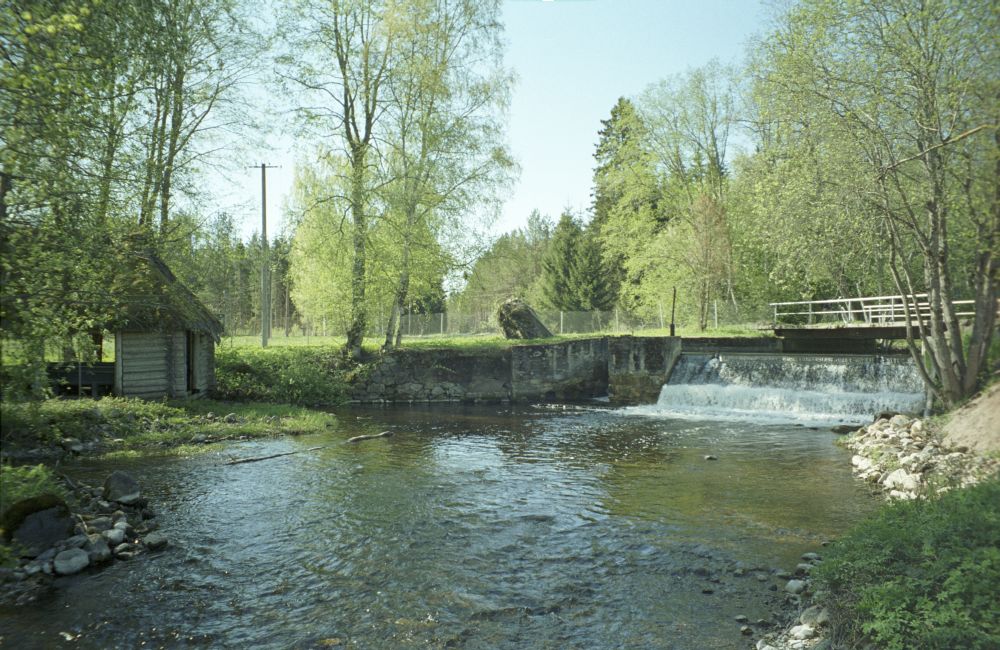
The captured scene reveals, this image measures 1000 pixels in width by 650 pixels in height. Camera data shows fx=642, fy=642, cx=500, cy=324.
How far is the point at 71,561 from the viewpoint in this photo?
646 cm

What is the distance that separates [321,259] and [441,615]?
62.2ft

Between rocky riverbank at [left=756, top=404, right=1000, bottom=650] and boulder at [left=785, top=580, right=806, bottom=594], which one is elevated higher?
rocky riverbank at [left=756, top=404, right=1000, bottom=650]

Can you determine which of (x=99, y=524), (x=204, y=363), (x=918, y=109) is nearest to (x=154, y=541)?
(x=99, y=524)

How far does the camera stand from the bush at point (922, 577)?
3.97 m

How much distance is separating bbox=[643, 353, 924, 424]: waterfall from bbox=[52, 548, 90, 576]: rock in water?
1671 centimetres

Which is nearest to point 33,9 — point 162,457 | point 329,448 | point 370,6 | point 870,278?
point 162,457

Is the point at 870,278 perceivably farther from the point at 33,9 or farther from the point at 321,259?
the point at 33,9

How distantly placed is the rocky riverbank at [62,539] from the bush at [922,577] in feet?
22.2

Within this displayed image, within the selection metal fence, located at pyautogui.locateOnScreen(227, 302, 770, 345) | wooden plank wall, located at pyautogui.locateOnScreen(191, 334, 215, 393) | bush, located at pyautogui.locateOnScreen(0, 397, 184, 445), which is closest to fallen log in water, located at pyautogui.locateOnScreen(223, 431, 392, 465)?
bush, located at pyautogui.locateOnScreen(0, 397, 184, 445)

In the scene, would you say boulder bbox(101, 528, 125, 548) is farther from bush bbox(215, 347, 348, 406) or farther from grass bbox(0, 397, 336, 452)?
bush bbox(215, 347, 348, 406)

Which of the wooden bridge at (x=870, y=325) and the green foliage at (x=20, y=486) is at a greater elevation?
the wooden bridge at (x=870, y=325)

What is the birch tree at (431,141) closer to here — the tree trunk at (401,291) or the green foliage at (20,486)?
the tree trunk at (401,291)

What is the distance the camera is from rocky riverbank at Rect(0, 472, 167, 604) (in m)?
6.11

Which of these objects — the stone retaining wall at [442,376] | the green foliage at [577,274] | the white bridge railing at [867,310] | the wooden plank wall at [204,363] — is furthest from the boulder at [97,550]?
the green foliage at [577,274]
